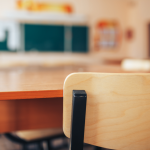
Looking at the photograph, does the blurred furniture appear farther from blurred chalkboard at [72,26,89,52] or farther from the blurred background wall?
the blurred background wall

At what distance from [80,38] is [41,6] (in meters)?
1.45

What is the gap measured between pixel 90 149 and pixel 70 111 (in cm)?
145

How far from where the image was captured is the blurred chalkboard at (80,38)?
5.51 m

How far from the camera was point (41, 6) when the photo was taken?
5.23 m

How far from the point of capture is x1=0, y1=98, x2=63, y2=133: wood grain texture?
73cm

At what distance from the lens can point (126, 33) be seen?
19.2 feet

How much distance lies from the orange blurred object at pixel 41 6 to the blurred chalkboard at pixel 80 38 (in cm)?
61

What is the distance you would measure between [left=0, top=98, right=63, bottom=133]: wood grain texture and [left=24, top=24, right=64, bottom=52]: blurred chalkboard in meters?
4.65

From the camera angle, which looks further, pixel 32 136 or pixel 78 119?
pixel 32 136

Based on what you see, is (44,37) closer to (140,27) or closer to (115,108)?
(140,27)

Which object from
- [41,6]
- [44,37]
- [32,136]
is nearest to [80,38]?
[44,37]

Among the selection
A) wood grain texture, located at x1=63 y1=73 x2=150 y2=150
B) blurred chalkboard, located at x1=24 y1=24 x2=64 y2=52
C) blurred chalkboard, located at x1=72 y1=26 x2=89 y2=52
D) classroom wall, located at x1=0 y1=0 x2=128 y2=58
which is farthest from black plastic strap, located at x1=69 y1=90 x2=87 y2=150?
classroom wall, located at x1=0 y1=0 x2=128 y2=58

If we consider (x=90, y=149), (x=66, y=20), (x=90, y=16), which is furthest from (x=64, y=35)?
(x=90, y=149)

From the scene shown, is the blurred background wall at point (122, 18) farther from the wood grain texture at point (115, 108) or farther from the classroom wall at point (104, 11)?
the wood grain texture at point (115, 108)
